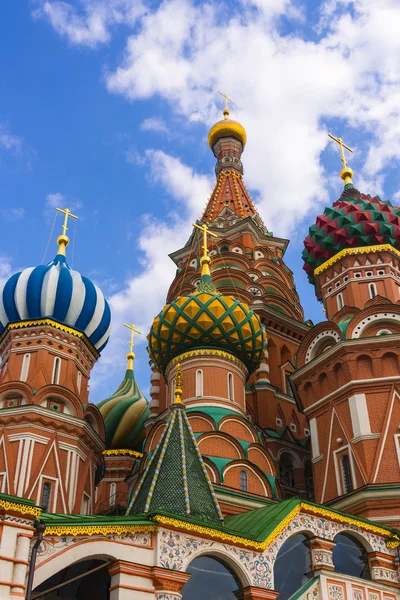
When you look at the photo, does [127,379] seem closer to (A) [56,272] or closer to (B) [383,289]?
(A) [56,272]

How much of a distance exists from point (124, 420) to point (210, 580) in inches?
580

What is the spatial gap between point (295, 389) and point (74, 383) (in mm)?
5638

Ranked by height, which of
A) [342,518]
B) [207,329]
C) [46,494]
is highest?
[207,329]

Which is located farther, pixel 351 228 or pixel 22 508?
pixel 351 228

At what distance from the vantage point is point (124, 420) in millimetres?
23438

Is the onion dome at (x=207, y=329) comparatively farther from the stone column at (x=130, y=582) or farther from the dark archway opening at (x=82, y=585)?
the stone column at (x=130, y=582)

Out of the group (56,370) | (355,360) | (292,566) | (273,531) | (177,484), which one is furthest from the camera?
(56,370)

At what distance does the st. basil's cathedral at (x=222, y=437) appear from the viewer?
8.63 m

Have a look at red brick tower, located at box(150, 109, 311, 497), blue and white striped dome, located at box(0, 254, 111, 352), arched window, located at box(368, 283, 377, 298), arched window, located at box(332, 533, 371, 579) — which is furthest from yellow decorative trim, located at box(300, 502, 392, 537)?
blue and white striped dome, located at box(0, 254, 111, 352)

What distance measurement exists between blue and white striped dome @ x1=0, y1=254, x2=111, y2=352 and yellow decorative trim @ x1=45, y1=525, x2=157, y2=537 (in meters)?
10.4

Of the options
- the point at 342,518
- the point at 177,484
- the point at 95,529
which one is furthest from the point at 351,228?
the point at 95,529

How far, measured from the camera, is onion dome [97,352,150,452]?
2302 cm

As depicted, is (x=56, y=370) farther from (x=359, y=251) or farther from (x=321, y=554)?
(x=321, y=554)

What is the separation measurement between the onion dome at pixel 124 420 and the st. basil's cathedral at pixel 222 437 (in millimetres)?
69
